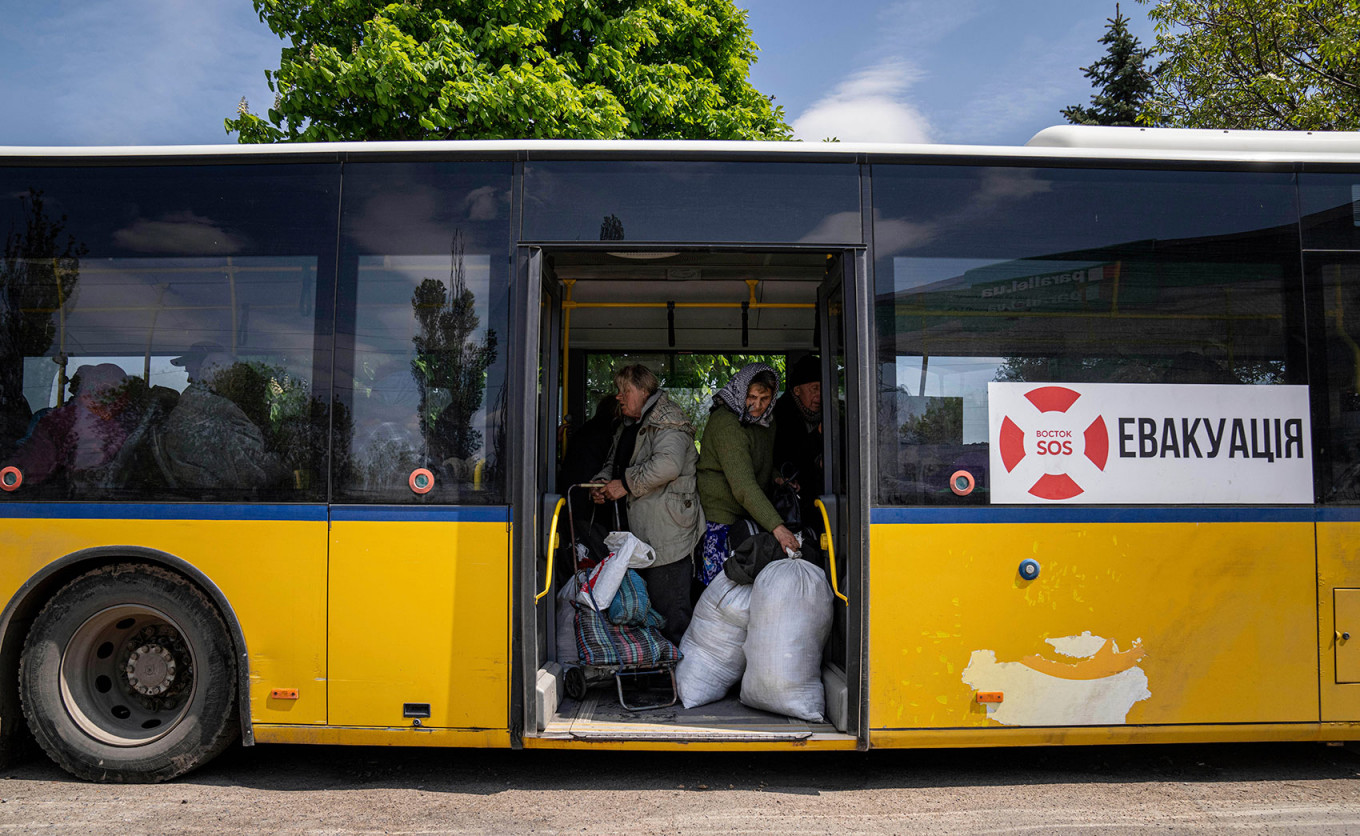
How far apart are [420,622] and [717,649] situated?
5.19 ft

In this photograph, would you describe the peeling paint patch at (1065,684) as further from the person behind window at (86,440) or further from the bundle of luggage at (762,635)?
the person behind window at (86,440)

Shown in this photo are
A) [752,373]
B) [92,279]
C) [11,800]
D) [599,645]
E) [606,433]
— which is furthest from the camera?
[606,433]

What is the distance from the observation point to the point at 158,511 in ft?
12.9

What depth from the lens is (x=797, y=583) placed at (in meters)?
4.18

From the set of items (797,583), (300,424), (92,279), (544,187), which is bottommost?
(797,583)

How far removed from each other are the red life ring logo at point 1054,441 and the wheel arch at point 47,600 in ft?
12.5

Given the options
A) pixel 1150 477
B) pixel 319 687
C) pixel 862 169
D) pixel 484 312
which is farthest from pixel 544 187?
pixel 1150 477

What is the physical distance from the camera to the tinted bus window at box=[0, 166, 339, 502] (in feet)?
13.0

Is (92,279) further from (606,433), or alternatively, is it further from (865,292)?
(865,292)

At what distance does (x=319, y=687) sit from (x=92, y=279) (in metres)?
2.35

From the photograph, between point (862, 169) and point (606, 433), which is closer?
point (862, 169)

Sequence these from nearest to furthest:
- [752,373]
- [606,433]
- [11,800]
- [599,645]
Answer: [11,800]
[599,645]
[752,373]
[606,433]

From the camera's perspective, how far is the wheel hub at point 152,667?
4102 millimetres

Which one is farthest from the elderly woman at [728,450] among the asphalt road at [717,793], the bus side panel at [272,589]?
Answer: the bus side panel at [272,589]
